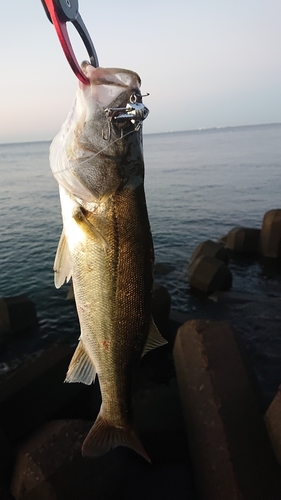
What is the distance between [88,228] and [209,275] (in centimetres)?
1186

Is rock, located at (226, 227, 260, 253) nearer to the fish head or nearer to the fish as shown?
the fish

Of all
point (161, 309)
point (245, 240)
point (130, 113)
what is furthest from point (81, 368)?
point (245, 240)

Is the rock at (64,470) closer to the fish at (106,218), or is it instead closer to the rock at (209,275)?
the fish at (106,218)

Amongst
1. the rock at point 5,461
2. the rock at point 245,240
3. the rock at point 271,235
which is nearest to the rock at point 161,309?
the rock at point 5,461

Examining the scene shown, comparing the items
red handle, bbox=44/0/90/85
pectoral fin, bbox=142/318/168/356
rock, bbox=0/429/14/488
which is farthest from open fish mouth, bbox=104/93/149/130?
rock, bbox=0/429/14/488

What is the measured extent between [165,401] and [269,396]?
2.66m

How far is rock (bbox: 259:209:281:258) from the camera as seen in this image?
642 inches

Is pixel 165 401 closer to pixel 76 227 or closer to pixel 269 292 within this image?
pixel 76 227

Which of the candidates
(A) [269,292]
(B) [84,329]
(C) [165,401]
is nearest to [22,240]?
(A) [269,292]

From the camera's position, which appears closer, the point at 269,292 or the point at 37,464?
the point at 37,464

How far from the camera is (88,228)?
8.28ft

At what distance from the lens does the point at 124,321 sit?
8.95 feet

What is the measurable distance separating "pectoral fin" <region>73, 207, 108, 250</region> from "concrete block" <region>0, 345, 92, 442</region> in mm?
4999

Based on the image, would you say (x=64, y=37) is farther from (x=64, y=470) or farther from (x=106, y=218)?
(x=64, y=470)
